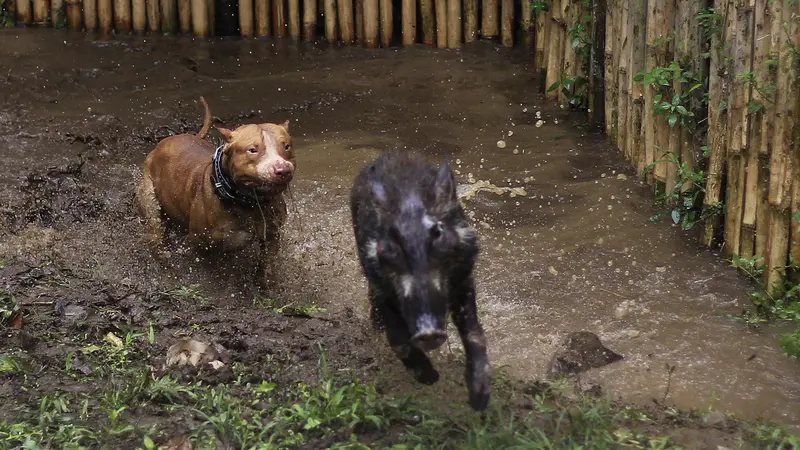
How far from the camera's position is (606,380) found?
16.9 ft

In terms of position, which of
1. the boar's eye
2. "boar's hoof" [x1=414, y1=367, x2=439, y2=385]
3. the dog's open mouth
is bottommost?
"boar's hoof" [x1=414, y1=367, x2=439, y2=385]

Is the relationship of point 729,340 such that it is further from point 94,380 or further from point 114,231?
point 114,231

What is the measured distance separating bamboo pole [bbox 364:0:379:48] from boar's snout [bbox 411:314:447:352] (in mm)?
6314

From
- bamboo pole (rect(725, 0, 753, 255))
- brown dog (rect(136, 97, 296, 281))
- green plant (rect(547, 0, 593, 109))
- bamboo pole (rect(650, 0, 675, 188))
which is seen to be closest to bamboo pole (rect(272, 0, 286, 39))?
green plant (rect(547, 0, 593, 109))

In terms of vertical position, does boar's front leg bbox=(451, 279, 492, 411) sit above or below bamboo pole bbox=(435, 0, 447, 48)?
below

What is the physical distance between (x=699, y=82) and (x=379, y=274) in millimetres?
2961

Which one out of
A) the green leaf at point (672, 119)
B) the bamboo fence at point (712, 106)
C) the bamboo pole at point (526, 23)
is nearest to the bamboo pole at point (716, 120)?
the bamboo fence at point (712, 106)

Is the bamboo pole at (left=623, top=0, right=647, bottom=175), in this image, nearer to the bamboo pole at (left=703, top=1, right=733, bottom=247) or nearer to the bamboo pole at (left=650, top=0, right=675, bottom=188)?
the bamboo pole at (left=650, top=0, right=675, bottom=188)

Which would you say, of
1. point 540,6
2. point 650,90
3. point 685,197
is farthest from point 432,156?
point 685,197

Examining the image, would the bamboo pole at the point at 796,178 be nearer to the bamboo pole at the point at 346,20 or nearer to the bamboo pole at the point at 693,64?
the bamboo pole at the point at 693,64

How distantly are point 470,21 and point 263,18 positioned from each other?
2123 millimetres

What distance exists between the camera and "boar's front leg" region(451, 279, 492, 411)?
4.41 m

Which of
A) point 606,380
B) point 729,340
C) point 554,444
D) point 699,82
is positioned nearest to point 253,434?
point 554,444

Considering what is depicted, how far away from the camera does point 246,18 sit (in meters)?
10.3
